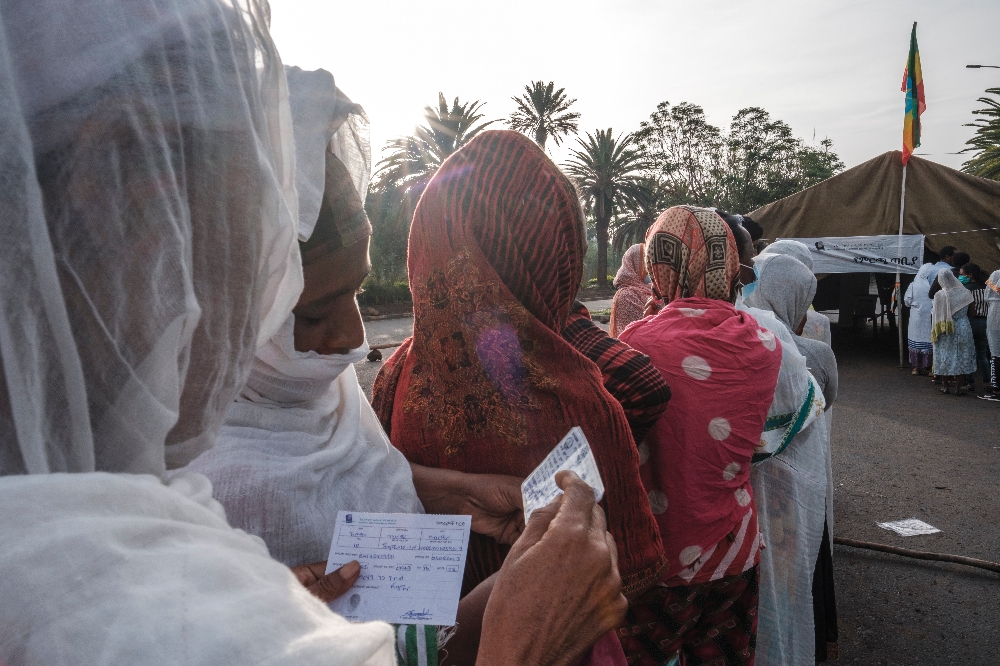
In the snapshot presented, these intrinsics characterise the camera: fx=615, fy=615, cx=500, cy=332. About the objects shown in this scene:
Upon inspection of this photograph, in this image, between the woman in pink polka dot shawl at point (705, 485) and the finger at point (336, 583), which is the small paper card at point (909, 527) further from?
the finger at point (336, 583)

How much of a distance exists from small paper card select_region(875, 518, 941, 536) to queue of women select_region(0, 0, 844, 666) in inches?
115

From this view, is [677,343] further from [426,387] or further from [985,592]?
[985,592]

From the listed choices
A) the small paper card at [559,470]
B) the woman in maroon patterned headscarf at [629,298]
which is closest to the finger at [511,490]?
the small paper card at [559,470]

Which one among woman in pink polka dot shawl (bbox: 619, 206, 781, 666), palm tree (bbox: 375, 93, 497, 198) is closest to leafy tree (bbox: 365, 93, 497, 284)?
palm tree (bbox: 375, 93, 497, 198)

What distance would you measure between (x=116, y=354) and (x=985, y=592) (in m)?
4.49

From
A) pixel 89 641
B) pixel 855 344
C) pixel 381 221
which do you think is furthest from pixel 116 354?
pixel 381 221

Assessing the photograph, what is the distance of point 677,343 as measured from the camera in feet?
6.92

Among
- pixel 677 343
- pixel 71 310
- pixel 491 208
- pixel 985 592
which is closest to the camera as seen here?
pixel 71 310

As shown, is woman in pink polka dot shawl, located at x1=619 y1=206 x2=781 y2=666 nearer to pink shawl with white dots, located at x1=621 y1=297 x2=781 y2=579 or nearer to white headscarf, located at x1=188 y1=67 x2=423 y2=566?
pink shawl with white dots, located at x1=621 y1=297 x2=781 y2=579

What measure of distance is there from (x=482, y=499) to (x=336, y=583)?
0.41 metres

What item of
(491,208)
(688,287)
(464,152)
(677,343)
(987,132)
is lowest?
(677,343)

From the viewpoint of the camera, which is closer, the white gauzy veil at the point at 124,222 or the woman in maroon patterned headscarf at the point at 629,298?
the white gauzy veil at the point at 124,222

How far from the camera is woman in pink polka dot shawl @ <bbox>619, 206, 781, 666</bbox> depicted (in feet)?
6.58

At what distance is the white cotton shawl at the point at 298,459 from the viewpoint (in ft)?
3.66
